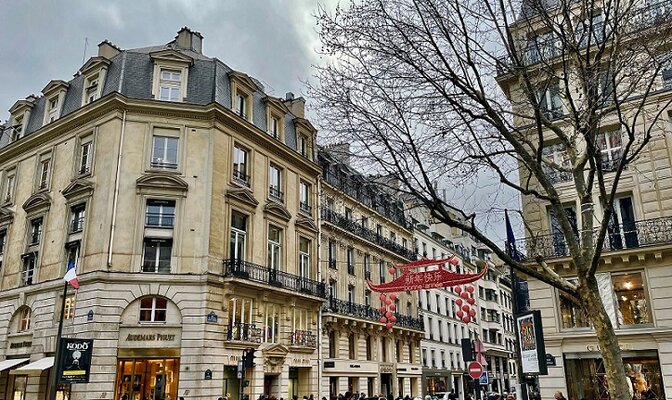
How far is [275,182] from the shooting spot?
28.1 metres

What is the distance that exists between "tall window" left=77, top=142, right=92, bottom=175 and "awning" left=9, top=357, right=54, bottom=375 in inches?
312

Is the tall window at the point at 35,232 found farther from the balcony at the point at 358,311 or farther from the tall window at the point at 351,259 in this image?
the tall window at the point at 351,259

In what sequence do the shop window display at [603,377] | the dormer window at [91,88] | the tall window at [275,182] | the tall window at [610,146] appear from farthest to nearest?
the tall window at [275,182] < the dormer window at [91,88] < the tall window at [610,146] < the shop window display at [603,377]

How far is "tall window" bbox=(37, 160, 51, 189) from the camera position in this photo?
25.8 meters

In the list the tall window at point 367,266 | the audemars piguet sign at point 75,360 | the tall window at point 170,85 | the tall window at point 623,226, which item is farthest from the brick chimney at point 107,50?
the tall window at point 623,226

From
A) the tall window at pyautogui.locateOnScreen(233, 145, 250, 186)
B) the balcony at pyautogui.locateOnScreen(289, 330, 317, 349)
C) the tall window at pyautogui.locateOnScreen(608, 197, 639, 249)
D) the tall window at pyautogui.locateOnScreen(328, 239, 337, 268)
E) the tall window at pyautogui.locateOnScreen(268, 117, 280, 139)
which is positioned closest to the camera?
the tall window at pyautogui.locateOnScreen(608, 197, 639, 249)

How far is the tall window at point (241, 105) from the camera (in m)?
26.2

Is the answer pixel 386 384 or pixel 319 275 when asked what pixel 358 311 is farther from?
pixel 386 384

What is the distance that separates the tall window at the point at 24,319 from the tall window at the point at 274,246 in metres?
10.8

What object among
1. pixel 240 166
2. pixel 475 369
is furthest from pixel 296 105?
pixel 475 369

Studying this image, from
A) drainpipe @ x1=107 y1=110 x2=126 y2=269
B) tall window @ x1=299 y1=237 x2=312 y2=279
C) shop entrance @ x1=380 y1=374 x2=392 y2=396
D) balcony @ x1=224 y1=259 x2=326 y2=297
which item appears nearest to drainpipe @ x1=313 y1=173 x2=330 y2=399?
tall window @ x1=299 y1=237 x2=312 y2=279

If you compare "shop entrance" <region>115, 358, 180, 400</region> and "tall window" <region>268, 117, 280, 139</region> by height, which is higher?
"tall window" <region>268, 117, 280, 139</region>

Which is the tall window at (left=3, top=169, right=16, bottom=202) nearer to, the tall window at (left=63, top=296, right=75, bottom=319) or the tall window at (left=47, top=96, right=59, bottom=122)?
the tall window at (left=47, top=96, right=59, bottom=122)

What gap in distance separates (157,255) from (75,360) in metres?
6.37
